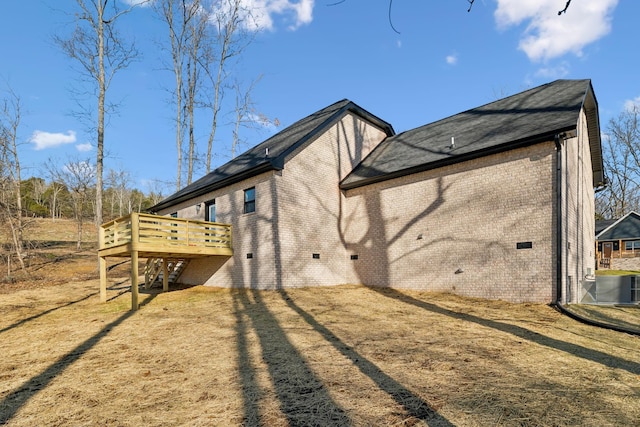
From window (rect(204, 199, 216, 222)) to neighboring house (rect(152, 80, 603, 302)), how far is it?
0.17 ft

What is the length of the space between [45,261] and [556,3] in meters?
27.5

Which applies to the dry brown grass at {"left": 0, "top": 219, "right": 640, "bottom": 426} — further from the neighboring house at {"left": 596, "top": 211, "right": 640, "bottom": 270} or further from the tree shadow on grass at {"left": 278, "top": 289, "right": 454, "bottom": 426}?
the neighboring house at {"left": 596, "top": 211, "right": 640, "bottom": 270}

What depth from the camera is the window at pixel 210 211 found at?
16062 mm

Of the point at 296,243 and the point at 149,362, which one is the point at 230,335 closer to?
the point at 149,362

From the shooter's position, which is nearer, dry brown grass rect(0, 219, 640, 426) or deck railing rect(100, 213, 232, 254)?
dry brown grass rect(0, 219, 640, 426)

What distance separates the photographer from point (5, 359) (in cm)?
581

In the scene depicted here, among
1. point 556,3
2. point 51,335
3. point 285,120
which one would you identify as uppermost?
point 285,120

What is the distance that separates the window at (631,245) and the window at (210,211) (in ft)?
115

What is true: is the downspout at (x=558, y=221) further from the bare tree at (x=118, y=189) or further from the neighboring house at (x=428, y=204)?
the bare tree at (x=118, y=189)

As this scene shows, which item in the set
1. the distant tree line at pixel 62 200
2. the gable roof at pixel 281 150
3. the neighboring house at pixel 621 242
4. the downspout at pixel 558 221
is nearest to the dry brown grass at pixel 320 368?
the downspout at pixel 558 221

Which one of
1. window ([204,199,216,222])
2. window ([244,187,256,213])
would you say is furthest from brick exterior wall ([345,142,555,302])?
window ([204,199,216,222])

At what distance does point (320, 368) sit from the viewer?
4.85m

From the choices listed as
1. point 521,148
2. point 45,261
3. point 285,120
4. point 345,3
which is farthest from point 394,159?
point 45,261

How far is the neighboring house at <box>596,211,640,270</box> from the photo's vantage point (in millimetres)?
28828
